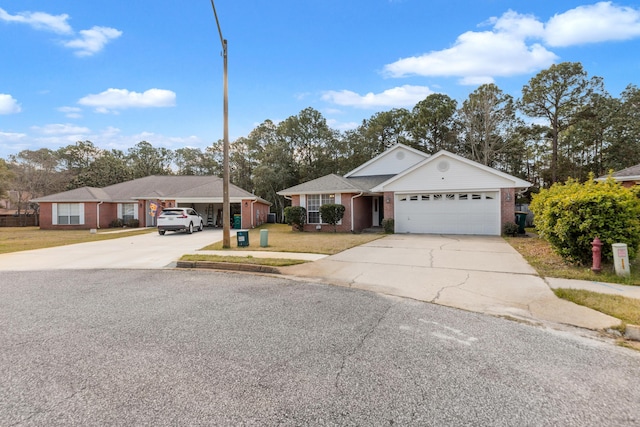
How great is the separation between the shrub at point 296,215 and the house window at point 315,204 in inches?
18.2

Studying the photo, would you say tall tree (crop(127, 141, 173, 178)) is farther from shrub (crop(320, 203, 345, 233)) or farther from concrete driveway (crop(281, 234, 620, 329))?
concrete driveway (crop(281, 234, 620, 329))

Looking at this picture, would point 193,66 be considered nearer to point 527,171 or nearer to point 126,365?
point 126,365

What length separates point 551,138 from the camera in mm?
34594

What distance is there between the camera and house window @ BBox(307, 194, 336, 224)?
20837 mm

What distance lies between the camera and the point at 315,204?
69.6 feet

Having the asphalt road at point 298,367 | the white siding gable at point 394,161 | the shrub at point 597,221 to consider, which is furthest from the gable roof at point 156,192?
the shrub at point 597,221

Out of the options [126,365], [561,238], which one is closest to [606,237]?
[561,238]

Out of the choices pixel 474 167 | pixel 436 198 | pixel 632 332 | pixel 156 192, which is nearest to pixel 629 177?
pixel 474 167

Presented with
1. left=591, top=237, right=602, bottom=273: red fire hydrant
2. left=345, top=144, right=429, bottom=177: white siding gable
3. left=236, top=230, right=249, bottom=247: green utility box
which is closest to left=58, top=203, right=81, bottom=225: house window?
left=236, top=230, right=249, bottom=247: green utility box

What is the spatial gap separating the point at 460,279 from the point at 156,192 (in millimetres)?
27558

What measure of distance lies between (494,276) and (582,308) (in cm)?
237

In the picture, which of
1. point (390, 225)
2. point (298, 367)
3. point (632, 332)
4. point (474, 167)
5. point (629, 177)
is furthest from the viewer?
point (390, 225)

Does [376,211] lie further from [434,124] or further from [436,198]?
[434,124]

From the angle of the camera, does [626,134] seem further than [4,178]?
No
